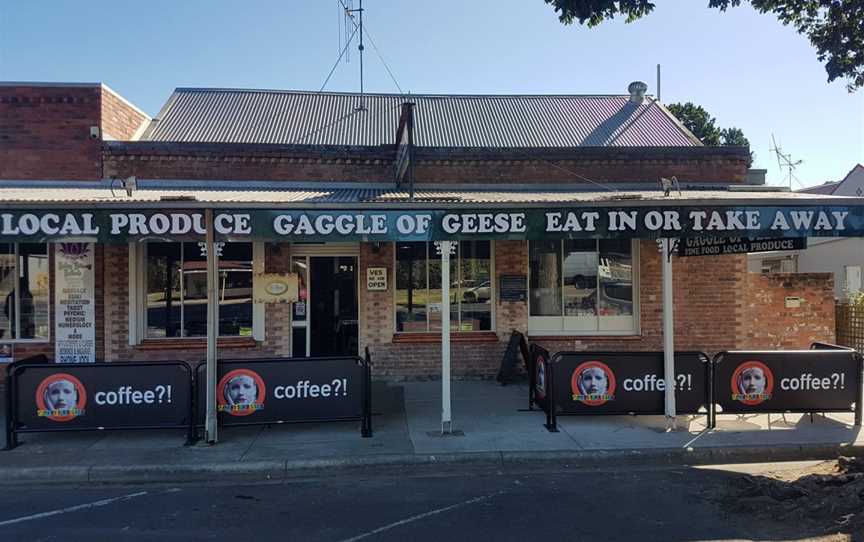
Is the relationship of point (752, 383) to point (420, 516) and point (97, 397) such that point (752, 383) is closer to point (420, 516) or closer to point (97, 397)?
point (420, 516)

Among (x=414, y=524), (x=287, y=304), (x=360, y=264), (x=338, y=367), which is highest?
(x=360, y=264)

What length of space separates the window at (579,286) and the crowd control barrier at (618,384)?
3.69 meters

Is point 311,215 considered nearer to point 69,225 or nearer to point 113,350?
point 69,225

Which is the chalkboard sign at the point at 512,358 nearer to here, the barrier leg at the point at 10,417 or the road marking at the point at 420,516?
the road marking at the point at 420,516

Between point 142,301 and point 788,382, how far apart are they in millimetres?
10182

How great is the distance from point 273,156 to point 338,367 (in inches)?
219

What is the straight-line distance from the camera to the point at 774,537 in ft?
16.2

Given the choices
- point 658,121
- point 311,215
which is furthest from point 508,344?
point 658,121

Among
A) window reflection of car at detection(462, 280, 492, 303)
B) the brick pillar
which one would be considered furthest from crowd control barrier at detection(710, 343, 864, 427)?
window reflection of car at detection(462, 280, 492, 303)

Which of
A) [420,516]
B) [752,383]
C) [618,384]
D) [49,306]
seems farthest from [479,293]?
[49,306]

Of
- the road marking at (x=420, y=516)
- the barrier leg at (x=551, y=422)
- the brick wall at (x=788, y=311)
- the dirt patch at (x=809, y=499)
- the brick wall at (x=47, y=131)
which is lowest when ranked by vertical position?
the road marking at (x=420, y=516)

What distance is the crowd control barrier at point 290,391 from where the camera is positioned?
7742 mm

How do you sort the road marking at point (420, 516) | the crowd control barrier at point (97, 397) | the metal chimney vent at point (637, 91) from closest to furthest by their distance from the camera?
the road marking at point (420, 516)
the crowd control barrier at point (97, 397)
the metal chimney vent at point (637, 91)

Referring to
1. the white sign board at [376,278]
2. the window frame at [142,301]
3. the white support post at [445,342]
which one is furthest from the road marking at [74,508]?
the white sign board at [376,278]
